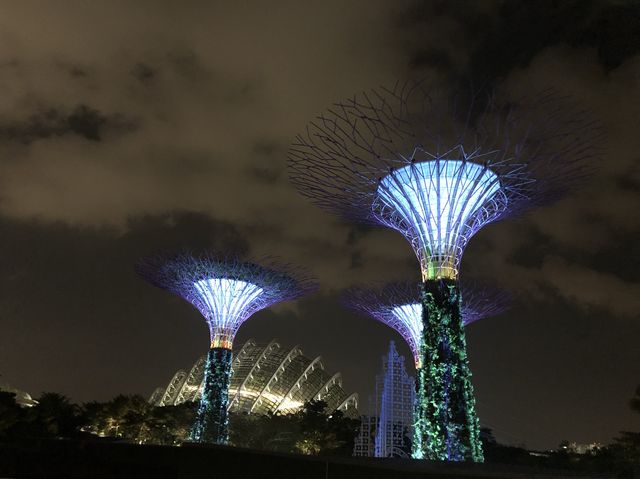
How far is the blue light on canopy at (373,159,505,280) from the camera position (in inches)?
687

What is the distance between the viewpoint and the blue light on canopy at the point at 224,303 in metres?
29.7

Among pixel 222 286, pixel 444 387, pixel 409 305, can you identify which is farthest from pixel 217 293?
pixel 444 387

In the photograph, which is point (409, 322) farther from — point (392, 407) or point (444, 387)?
point (444, 387)

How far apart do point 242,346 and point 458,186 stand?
51.0m

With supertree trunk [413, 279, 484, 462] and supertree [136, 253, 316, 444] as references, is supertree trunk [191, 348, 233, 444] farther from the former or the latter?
supertree trunk [413, 279, 484, 462]

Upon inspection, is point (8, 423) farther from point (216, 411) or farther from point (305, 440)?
point (305, 440)

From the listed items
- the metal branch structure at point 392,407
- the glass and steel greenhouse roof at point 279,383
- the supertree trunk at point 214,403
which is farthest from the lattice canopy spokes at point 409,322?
the glass and steel greenhouse roof at point 279,383

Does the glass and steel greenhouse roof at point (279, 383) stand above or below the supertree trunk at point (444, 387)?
above

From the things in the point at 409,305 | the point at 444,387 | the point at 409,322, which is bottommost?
the point at 444,387

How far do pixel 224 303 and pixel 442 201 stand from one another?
1621 cm

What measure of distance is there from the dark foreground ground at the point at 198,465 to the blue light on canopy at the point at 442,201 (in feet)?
20.9

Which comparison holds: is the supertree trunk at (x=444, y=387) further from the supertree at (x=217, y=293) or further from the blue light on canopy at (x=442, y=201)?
the supertree at (x=217, y=293)

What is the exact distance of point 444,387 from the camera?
1590cm

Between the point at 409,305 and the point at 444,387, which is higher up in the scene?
the point at 409,305
